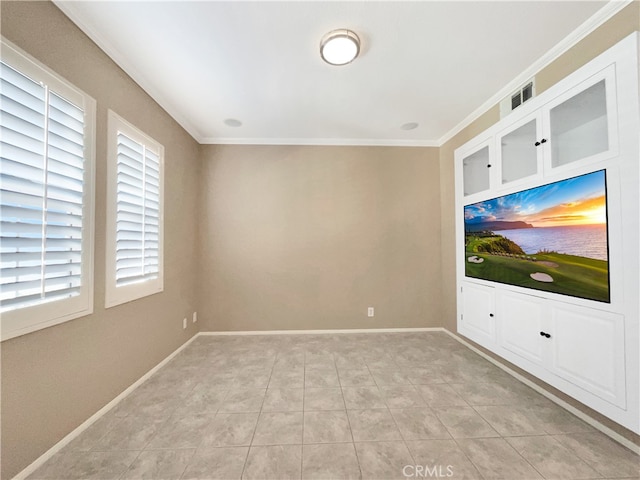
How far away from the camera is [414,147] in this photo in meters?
3.68

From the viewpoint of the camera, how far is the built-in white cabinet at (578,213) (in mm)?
1481

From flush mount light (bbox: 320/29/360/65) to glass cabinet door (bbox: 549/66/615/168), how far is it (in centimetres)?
167

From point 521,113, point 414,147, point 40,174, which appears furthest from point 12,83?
point 414,147

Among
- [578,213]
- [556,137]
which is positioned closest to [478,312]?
[578,213]

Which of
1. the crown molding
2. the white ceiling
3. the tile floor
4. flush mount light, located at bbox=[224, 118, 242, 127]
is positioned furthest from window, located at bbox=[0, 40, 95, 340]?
flush mount light, located at bbox=[224, 118, 242, 127]

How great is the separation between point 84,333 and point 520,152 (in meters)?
3.90

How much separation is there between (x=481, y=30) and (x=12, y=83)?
2.93m

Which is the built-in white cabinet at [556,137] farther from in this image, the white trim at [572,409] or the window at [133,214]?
the window at [133,214]

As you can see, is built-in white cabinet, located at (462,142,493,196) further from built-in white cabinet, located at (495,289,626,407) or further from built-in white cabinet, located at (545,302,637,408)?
built-in white cabinet, located at (545,302,637,408)

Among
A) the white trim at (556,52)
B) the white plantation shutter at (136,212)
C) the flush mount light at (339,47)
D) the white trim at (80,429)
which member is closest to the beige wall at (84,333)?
the white trim at (80,429)

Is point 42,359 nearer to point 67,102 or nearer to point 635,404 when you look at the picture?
point 67,102

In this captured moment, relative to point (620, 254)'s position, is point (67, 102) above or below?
above

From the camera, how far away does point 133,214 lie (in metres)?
2.19

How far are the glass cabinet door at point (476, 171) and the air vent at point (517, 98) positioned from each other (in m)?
0.39
